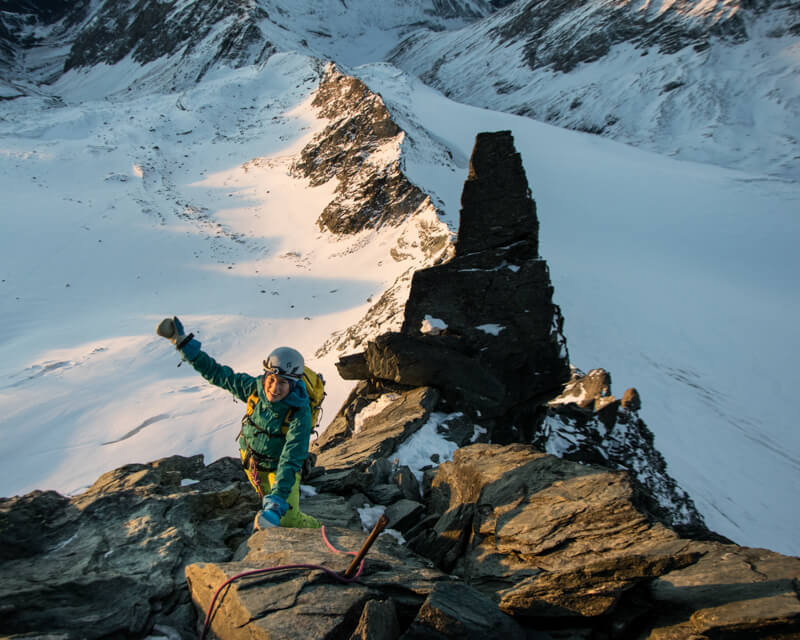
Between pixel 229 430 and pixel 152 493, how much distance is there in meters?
5.79

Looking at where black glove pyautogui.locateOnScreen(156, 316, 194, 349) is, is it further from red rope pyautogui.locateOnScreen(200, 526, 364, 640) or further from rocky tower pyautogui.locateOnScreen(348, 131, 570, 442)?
rocky tower pyautogui.locateOnScreen(348, 131, 570, 442)

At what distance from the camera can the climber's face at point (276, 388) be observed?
13.0ft

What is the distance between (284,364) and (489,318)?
6.10 meters

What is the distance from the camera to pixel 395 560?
3.66 m

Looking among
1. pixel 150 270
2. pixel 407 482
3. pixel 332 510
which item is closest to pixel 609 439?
pixel 407 482

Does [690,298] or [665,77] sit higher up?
[665,77]

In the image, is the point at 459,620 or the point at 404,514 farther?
the point at 404,514

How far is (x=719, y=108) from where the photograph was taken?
42.1m

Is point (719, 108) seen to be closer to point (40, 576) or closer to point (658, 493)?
point (658, 493)

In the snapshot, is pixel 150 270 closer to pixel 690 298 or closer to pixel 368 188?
pixel 368 188

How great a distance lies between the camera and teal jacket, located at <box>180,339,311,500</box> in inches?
155

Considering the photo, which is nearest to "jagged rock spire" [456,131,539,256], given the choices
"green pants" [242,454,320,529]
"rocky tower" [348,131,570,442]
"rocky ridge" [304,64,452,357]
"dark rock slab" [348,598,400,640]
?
"rocky tower" [348,131,570,442]

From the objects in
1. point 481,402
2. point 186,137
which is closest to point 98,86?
point 186,137

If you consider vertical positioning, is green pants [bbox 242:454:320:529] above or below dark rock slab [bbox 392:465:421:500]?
above
